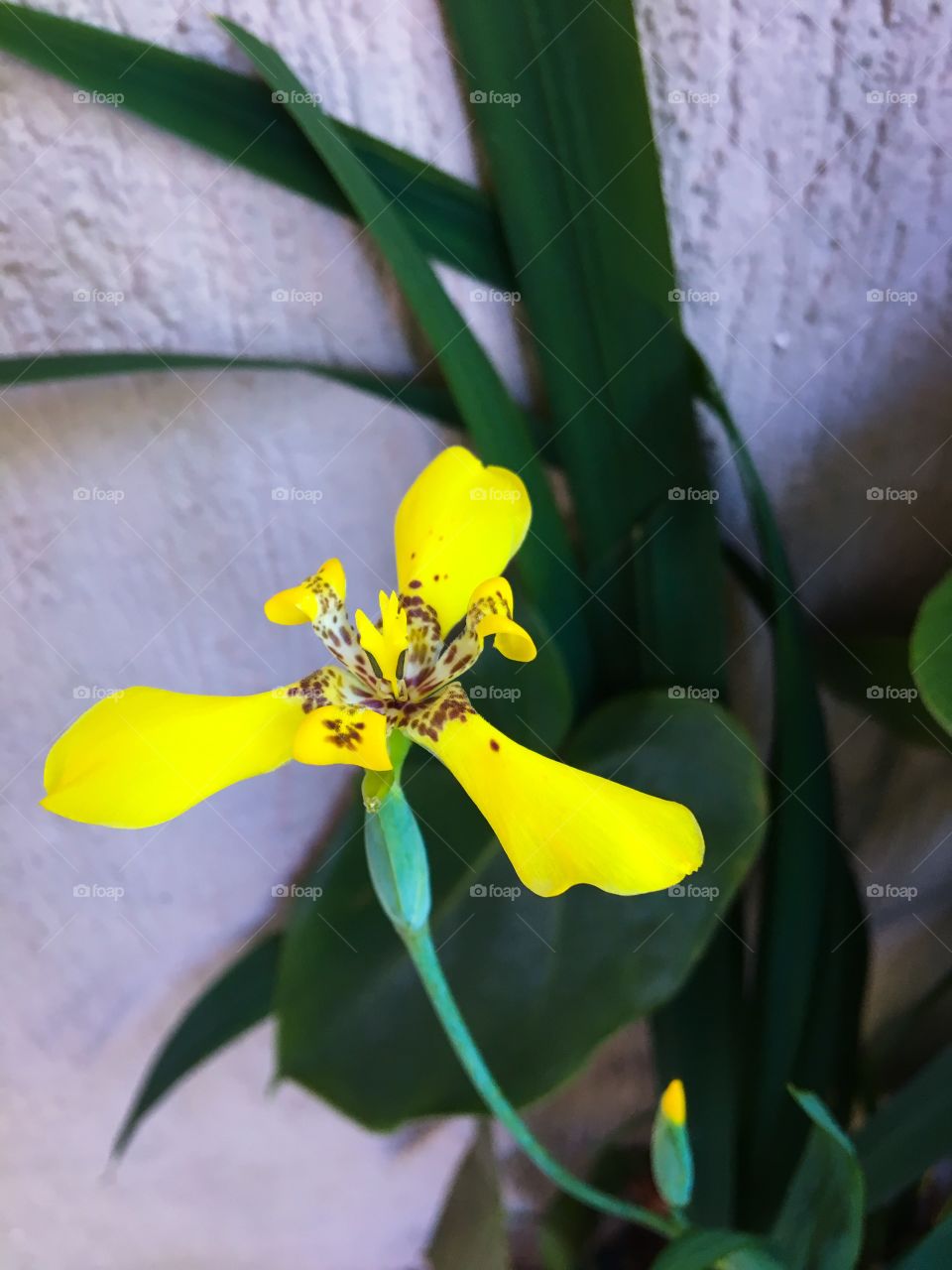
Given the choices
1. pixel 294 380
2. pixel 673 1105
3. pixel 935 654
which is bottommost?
pixel 673 1105

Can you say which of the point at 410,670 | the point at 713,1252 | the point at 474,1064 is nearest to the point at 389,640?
the point at 410,670

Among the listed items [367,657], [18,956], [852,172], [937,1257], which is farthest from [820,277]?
[18,956]

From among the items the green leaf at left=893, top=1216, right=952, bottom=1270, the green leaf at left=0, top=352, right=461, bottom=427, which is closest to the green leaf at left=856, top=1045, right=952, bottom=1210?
the green leaf at left=893, top=1216, right=952, bottom=1270

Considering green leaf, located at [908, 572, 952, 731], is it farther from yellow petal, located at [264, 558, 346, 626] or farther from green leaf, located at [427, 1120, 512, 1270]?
green leaf, located at [427, 1120, 512, 1270]

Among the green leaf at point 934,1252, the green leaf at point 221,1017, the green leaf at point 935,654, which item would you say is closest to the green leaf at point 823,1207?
the green leaf at point 934,1252

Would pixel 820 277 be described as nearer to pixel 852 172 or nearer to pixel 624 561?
pixel 852 172

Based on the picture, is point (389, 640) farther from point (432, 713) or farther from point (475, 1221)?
point (475, 1221)
